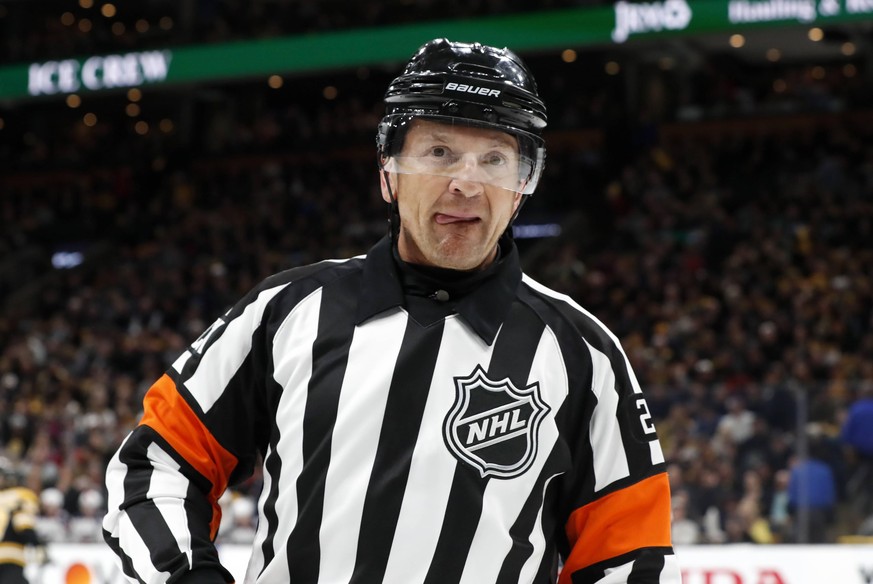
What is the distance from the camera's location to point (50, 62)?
Result: 17219 mm

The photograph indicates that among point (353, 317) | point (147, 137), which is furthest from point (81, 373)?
point (353, 317)

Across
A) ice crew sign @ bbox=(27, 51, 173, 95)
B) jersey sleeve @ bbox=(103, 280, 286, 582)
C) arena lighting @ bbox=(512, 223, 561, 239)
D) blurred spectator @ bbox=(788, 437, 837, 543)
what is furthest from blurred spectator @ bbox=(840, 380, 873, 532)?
ice crew sign @ bbox=(27, 51, 173, 95)

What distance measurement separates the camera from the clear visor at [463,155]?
6.76 ft

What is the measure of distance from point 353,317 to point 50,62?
1617 cm

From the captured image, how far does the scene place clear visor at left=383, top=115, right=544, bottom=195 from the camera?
2.06 meters

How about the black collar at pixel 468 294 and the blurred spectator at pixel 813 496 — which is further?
the blurred spectator at pixel 813 496

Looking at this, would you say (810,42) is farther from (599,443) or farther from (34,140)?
(599,443)

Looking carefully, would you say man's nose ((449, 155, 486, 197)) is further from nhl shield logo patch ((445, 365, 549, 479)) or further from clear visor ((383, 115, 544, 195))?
nhl shield logo patch ((445, 365, 549, 479))

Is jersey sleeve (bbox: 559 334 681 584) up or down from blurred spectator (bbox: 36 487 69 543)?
up

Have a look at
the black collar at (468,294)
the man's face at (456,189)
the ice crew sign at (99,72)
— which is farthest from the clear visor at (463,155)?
the ice crew sign at (99,72)

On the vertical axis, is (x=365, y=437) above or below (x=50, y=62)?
below

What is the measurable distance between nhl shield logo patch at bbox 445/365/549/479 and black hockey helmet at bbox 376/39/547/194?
1.13 ft

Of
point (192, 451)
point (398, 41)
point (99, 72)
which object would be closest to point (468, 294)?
point (192, 451)

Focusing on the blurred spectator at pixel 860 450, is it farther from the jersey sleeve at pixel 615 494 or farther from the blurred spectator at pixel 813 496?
the jersey sleeve at pixel 615 494
